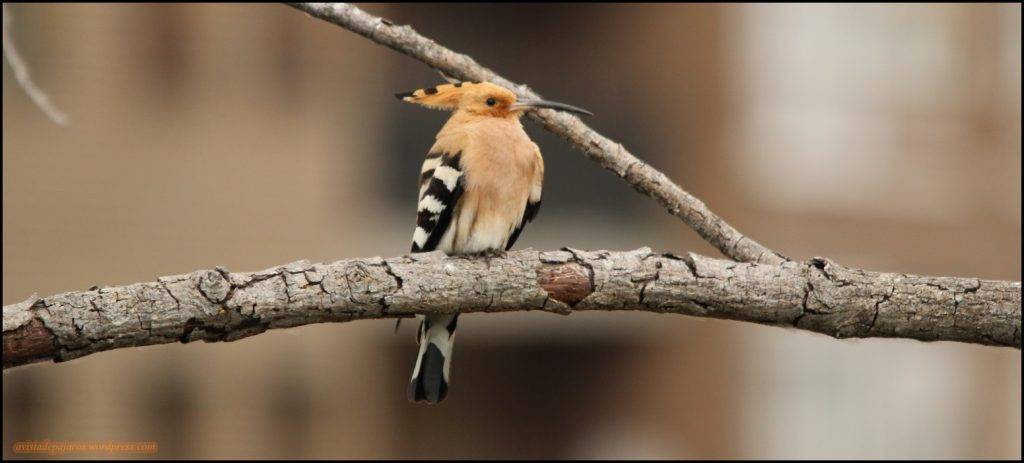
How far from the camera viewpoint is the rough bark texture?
7.97 ft

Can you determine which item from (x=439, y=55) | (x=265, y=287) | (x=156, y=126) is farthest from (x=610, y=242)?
(x=265, y=287)

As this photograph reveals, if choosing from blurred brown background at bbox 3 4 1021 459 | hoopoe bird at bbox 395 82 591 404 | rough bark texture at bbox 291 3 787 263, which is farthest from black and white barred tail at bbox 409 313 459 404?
blurred brown background at bbox 3 4 1021 459

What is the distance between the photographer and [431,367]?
2.57 metres

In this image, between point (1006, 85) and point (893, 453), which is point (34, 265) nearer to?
point (893, 453)

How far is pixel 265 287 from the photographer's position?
6.27ft

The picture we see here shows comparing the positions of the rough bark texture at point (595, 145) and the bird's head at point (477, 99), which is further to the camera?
the bird's head at point (477, 99)

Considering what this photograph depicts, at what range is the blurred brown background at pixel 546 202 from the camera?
640cm

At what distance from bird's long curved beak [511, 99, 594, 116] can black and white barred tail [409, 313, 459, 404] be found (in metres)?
0.45

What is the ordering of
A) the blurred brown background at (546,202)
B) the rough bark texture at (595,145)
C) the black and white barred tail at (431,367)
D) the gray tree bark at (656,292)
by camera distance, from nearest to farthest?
the gray tree bark at (656,292)
the rough bark texture at (595,145)
the black and white barred tail at (431,367)
the blurred brown background at (546,202)

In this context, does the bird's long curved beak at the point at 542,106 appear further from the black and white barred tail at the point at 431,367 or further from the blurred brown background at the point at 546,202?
the blurred brown background at the point at 546,202

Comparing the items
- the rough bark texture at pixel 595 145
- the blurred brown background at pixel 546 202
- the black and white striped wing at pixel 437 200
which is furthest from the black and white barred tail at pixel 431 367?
the blurred brown background at pixel 546 202

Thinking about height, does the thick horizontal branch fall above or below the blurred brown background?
below

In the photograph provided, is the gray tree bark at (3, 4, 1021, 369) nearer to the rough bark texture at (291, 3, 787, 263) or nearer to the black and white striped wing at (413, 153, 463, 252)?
the rough bark texture at (291, 3, 787, 263)

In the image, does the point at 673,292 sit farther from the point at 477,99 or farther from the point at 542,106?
the point at 477,99
